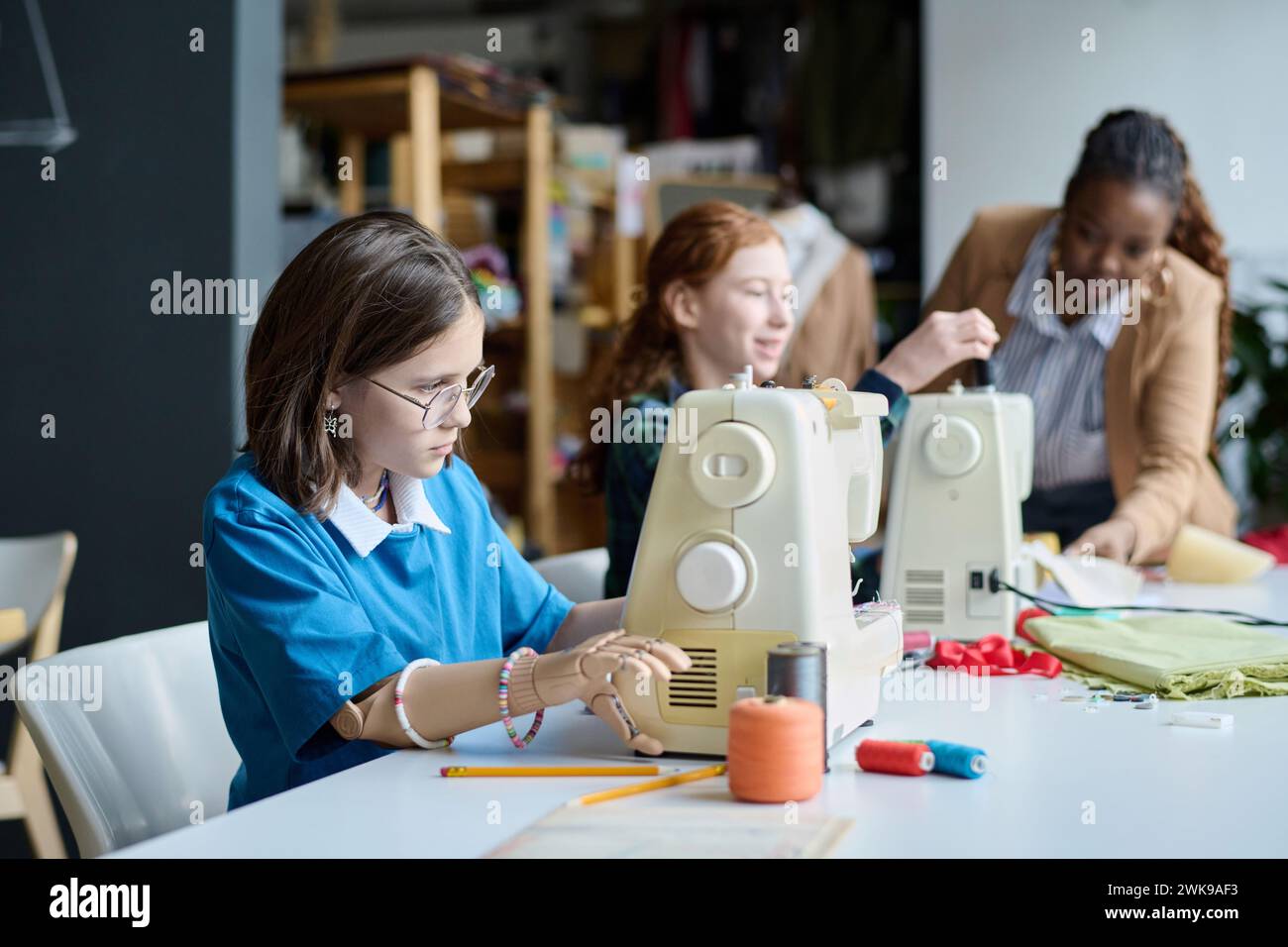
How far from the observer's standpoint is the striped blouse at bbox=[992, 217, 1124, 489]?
276 centimetres

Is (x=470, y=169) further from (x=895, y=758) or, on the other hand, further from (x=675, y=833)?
(x=675, y=833)

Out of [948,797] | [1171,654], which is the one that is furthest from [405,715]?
[1171,654]

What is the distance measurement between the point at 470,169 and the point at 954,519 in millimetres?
3073

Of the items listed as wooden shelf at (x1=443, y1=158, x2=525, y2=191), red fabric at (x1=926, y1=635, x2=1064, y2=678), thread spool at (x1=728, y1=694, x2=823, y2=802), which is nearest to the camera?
thread spool at (x1=728, y1=694, x2=823, y2=802)

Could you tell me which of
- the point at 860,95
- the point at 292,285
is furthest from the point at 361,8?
the point at 292,285

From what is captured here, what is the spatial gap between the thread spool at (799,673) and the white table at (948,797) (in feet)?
0.26

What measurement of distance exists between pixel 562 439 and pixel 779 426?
3797 mm

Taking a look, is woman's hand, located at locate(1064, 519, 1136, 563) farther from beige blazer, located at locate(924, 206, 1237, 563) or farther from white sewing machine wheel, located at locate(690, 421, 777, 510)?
white sewing machine wheel, located at locate(690, 421, 777, 510)

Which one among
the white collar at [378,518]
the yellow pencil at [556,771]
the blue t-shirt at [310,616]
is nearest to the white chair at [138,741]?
the blue t-shirt at [310,616]

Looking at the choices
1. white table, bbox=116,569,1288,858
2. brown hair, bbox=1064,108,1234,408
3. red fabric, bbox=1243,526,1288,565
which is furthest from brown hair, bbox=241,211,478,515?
red fabric, bbox=1243,526,1288,565

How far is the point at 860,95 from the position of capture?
19.5 feet

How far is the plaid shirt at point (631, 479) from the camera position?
191 centimetres

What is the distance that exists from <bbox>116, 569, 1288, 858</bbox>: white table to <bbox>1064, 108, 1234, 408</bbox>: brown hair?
5.01 feet

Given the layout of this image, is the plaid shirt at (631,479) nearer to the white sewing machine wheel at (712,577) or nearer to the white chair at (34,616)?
the white sewing machine wheel at (712,577)
